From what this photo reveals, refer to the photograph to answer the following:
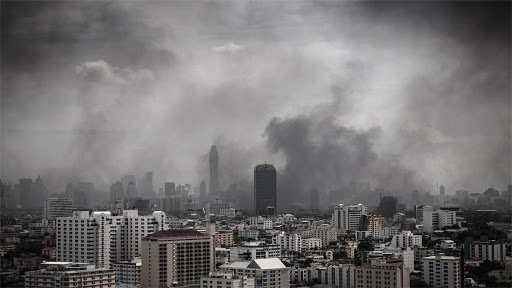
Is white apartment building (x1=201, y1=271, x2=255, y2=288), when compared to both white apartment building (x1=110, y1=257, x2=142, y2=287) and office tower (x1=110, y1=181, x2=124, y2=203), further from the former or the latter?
office tower (x1=110, y1=181, x2=124, y2=203)

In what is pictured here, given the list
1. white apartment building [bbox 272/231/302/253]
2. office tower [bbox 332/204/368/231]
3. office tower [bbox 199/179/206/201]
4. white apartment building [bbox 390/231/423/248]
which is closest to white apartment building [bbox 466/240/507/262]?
white apartment building [bbox 390/231/423/248]

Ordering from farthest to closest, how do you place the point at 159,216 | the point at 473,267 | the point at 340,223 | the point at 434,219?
the point at 340,223 < the point at 434,219 < the point at 159,216 < the point at 473,267

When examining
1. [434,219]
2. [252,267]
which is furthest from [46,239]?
[434,219]

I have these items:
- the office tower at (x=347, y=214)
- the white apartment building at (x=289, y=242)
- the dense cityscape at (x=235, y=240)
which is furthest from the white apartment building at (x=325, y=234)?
the office tower at (x=347, y=214)

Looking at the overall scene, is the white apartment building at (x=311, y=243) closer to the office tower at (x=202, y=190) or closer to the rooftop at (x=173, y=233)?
the office tower at (x=202, y=190)

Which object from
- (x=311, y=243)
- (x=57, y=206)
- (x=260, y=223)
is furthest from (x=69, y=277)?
(x=260, y=223)

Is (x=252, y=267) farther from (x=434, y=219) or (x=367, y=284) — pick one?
(x=434, y=219)
